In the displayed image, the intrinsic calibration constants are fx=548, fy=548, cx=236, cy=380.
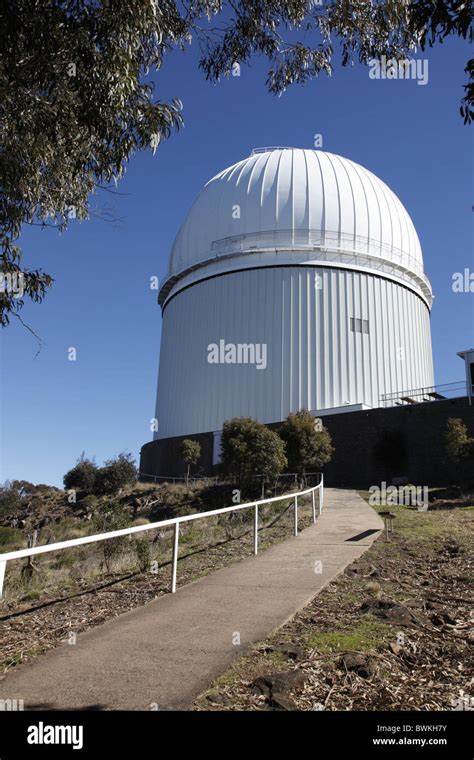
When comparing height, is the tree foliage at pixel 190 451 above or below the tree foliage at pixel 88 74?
below

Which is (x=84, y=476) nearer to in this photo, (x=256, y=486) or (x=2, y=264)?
(x=256, y=486)

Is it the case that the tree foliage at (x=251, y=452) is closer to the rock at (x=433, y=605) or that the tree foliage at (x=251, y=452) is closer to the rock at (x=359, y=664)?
the rock at (x=433, y=605)

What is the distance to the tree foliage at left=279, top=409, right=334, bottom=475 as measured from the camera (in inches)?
1045

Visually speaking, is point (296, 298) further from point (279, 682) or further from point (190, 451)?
point (279, 682)

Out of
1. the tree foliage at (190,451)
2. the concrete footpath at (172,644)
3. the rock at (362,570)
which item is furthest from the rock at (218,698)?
the tree foliage at (190,451)

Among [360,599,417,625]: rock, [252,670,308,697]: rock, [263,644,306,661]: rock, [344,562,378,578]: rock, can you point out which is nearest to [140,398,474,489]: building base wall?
[344,562,378,578]: rock

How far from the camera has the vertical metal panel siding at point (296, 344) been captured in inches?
1435

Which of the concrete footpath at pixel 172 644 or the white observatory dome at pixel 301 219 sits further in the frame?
the white observatory dome at pixel 301 219

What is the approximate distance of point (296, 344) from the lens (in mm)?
37000

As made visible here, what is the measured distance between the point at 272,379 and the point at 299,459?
11.1m

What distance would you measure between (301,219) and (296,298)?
224 inches

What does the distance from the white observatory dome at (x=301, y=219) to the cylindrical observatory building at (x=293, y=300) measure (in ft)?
0.33

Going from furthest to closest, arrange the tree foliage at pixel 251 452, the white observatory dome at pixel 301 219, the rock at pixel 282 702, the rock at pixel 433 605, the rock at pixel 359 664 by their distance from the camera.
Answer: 1. the white observatory dome at pixel 301 219
2. the tree foliage at pixel 251 452
3. the rock at pixel 433 605
4. the rock at pixel 359 664
5. the rock at pixel 282 702
